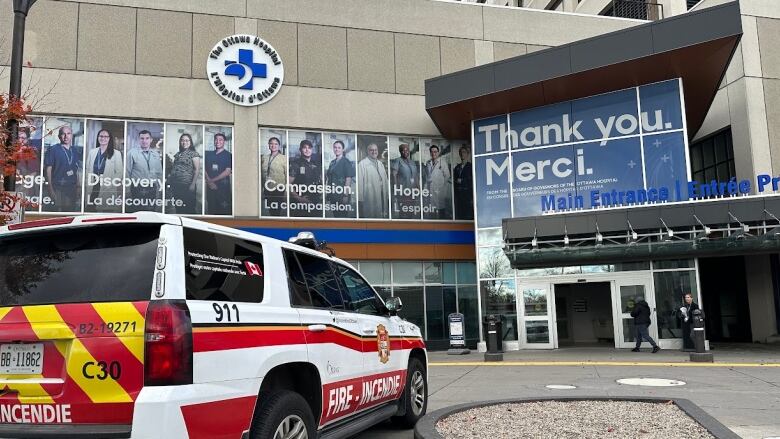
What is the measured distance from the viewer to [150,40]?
843 inches

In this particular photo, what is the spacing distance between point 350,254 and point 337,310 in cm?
1611

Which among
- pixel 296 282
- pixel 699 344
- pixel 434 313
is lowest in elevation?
pixel 699 344

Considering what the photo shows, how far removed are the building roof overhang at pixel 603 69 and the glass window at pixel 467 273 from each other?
5213mm

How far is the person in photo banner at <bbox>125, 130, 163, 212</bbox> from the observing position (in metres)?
20.9

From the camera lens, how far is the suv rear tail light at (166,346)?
3.69 metres

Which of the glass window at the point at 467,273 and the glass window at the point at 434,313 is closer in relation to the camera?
the glass window at the point at 434,313

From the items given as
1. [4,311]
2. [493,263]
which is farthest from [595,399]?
[493,263]

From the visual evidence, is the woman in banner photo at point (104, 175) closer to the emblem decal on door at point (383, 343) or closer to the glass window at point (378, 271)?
the glass window at point (378, 271)

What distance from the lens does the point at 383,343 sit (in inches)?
271

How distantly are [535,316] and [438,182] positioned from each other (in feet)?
20.5

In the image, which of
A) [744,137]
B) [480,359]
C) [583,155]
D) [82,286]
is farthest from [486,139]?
[82,286]

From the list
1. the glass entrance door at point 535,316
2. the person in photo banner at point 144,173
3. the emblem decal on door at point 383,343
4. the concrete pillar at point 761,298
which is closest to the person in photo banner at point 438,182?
the glass entrance door at point 535,316

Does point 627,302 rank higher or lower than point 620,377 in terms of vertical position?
higher

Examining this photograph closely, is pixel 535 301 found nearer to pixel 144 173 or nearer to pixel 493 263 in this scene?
pixel 493 263
